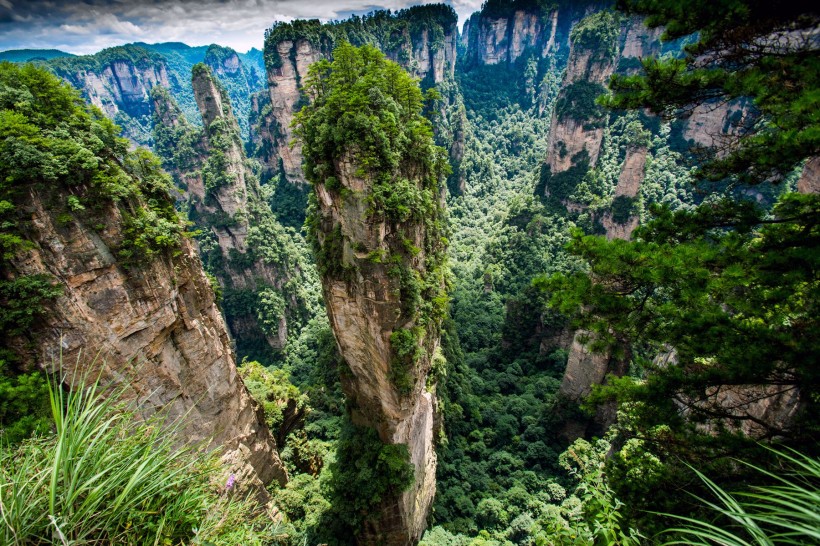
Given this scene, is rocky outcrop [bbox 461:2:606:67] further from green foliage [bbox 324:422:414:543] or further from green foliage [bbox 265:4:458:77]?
green foliage [bbox 324:422:414:543]

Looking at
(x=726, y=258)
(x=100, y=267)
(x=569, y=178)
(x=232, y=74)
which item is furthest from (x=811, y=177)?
(x=232, y=74)

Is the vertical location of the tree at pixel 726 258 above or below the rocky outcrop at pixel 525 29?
below

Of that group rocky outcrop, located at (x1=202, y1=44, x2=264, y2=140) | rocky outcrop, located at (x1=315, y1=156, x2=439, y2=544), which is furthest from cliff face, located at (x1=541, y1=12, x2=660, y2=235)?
rocky outcrop, located at (x1=202, y1=44, x2=264, y2=140)

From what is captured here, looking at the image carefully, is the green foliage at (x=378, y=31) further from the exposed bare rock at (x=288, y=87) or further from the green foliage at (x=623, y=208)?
the green foliage at (x=623, y=208)

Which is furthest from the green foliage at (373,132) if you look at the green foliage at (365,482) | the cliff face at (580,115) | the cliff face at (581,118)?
the cliff face at (580,115)

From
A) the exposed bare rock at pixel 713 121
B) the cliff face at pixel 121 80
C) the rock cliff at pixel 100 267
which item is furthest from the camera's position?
the cliff face at pixel 121 80

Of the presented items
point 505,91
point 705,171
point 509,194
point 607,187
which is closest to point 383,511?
point 705,171
